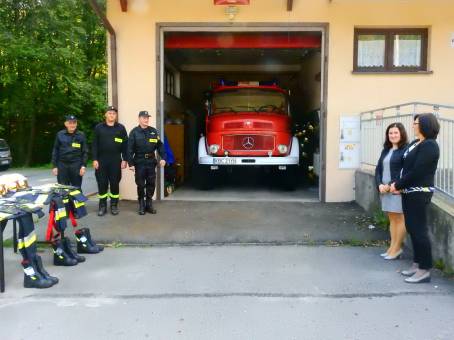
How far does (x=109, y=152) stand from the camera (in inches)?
332

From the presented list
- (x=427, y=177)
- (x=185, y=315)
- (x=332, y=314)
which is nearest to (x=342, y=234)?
(x=427, y=177)

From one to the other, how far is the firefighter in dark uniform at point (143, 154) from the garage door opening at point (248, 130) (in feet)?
4.76

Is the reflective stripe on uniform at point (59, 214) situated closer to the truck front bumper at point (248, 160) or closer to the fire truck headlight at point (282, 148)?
the truck front bumper at point (248, 160)

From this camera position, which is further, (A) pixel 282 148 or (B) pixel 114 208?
(A) pixel 282 148

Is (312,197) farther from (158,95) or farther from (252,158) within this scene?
(158,95)

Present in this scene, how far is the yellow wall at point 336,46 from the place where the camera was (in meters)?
9.65

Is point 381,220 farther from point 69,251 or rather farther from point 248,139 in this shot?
point 69,251

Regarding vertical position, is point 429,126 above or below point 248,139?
above

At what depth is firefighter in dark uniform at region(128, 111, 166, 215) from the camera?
8469 mm

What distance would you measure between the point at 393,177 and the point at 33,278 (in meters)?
4.22

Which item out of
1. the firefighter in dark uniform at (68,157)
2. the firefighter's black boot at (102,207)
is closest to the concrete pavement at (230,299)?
the firefighter in dark uniform at (68,157)

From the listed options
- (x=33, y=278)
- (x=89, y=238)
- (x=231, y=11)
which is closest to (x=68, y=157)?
(x=89, y=238)

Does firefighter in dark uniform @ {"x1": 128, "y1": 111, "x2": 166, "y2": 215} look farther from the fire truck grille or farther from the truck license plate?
the fire truck grille

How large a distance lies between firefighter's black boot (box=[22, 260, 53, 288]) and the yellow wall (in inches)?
197
